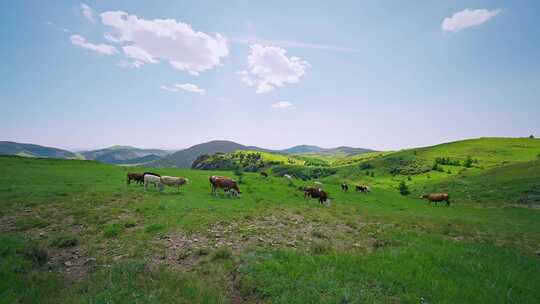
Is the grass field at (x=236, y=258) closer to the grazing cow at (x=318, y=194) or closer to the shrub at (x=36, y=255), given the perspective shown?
the shrub at (x=36, y=255)

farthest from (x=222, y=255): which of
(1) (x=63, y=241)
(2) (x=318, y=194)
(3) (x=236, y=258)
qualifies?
(2) (x=318, y=194)

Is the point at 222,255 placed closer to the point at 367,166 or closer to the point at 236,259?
the point at 236,259

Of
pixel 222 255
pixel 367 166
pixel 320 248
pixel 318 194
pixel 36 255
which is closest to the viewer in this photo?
pixel 36 255

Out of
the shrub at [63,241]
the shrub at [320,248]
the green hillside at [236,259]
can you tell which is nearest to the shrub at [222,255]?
the green hillside at [236,259]

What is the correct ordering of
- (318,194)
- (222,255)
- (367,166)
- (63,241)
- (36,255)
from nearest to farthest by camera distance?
(36,255) → (222,255) → (63,241) → (318,194) → (367,166)

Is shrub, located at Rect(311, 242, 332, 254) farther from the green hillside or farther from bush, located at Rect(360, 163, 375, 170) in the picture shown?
bush, located at Rect(360, 163, 375, 170)

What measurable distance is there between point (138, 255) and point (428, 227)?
56.0 feet

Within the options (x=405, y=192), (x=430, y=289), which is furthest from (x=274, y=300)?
(x=405, y=192)

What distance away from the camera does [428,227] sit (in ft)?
48.1

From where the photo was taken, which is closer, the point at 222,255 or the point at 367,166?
the point at 222,255

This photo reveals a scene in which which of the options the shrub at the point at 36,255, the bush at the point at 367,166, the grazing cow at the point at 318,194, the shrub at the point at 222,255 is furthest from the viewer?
the bush at the point at 367,166

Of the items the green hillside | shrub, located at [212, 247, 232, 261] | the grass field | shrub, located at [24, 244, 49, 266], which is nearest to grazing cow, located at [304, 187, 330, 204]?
the grass field

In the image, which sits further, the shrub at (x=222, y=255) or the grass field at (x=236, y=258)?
the shrub at (x=222, y=255)

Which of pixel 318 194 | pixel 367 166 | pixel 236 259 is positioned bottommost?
pixel 318 194
